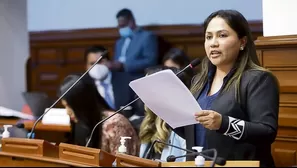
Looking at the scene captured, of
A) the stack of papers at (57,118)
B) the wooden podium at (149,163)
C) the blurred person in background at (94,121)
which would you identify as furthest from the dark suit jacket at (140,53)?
the wooden podium at (149,163)

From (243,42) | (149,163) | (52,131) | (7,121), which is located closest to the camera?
(149,163)

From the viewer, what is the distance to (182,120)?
6.95 ft

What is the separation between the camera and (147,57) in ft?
18.5

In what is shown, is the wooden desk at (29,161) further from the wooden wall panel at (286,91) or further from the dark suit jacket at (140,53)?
the dark suit jacket at (140,53)

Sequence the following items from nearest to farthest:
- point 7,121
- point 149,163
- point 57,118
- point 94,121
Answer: point 149,163 < point 94,121 < point 57,118 < point 7,121

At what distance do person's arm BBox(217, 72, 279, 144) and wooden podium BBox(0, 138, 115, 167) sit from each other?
425mm

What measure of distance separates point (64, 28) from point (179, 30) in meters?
1.45

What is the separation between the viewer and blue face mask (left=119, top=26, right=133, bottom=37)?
19.2 feet

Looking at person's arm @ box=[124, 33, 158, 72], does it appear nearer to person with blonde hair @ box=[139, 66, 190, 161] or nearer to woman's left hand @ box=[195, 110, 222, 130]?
person with blonde hair @ box=[139, 66, 190, 161]

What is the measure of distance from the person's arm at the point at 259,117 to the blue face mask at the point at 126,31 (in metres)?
3.81

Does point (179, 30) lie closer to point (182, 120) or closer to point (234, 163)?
point (182, 120)

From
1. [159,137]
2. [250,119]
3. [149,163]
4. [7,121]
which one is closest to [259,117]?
[250,119]

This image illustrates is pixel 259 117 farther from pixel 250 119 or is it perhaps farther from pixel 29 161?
pixel 29 161

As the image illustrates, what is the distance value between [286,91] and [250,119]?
35.7 inches
